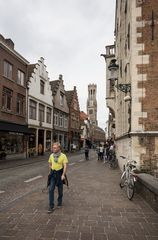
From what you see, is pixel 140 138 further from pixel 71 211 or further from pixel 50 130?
pixel 50 130

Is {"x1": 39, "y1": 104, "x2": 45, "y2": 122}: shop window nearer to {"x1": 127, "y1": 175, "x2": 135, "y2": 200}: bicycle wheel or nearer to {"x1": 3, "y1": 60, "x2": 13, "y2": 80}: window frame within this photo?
{"x1": 3, "y1": 60, "x2": 13, "y2": 80}: window frame

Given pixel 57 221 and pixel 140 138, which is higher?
pixel 140 138

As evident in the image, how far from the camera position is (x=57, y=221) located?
5.21m

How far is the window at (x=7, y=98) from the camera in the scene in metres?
22.3

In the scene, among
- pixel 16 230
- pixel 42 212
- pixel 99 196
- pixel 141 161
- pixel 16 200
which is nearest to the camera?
pixel 16 230

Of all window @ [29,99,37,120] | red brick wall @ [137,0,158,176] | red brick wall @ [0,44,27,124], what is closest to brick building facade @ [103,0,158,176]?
red brick wall @ [137,0,158,176]

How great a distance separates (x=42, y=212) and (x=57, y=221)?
2.57 ft

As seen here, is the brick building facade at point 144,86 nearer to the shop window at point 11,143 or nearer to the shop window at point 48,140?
the shop window at point 11,143

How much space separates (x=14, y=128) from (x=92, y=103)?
9146 cm

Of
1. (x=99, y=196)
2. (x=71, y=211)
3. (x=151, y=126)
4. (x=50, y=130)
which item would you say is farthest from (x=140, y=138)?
(x=50, y=130)

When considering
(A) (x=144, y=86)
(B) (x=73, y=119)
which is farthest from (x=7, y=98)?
(B) (x=73, y=119)

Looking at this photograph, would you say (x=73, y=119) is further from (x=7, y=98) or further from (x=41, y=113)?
(x=7, y=98)

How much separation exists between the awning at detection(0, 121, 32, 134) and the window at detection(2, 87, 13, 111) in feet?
5.21

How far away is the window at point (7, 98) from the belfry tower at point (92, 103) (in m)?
89.2
